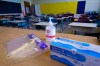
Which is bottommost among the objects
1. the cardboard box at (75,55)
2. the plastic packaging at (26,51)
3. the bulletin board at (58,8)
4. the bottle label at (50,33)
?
the plastic packaging at (26,51)

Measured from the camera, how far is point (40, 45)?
1.90ft

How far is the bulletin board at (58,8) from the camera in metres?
7.45

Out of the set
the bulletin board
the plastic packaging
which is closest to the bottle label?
the plastic packaging

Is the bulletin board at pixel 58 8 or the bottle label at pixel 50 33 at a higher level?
the bulletin board at pixel 58 8

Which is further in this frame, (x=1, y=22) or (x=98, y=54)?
(x=1, y=22)

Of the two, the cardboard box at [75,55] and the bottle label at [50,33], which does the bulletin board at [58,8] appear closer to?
the bottle label at [50,33]

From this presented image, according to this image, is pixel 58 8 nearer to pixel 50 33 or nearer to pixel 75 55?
pixel 50 33

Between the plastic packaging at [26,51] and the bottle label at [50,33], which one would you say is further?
the bottle label at [50,33]

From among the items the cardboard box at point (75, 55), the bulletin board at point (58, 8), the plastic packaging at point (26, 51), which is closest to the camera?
the cardboard box at point (75, 55)

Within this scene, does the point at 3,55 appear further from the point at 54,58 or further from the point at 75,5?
the point at 75,5

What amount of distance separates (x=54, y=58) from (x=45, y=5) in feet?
26.7

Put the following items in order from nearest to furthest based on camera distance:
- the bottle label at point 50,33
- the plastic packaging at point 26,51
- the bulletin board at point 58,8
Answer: the plastic packaging at point 26,51 → the bottle label at point 50,33 → the bulletin board at point 58,8

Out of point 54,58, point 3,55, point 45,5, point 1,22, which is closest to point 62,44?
point 54,58

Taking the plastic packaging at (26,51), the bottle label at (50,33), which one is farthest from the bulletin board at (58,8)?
the plastic packaging at (26,51)
